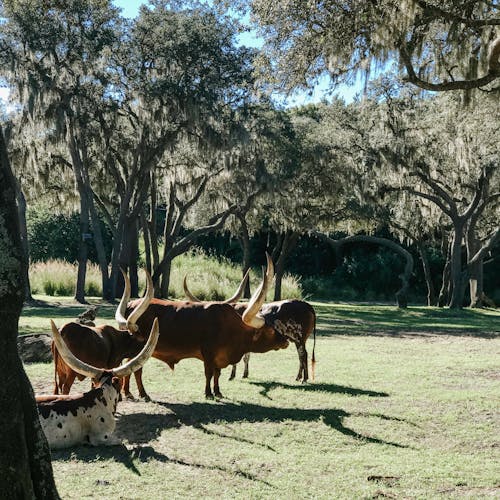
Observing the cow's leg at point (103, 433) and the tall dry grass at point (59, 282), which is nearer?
the cow's leg at point (103, 433)

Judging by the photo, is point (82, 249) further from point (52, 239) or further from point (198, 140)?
point (52, 239)

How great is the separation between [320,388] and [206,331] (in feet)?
6.66

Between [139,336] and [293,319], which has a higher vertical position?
[293,319]

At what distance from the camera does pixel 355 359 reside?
13.2 metres

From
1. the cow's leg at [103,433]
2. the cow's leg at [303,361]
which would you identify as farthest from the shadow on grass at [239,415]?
the cow's leg at [303,361]

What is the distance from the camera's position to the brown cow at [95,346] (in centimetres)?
784

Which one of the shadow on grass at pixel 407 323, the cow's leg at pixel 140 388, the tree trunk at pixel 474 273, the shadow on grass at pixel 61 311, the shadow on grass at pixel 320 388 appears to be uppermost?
the tree trunk at pixel 474 273

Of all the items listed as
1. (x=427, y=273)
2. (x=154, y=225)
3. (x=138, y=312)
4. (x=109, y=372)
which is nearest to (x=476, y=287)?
(x=427, y=273)

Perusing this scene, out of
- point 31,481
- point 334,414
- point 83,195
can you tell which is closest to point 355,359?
point 334,414

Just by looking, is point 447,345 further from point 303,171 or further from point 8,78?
point 8,78

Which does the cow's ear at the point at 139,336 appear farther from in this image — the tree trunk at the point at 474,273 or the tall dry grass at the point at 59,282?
the tree trunk at the point at 474,273

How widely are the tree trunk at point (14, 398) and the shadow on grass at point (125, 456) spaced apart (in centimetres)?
243

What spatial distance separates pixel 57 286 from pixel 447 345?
17390mm

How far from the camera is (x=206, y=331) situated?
9000 millimetres
